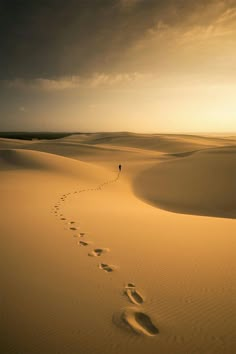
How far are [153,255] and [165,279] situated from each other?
2.51ft

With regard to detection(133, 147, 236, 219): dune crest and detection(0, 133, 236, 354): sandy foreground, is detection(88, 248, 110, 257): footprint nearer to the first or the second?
detection(0, 133, 236, 354): sandy foreground

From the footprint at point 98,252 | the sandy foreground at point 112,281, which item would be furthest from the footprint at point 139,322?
the footprint at point 98,252

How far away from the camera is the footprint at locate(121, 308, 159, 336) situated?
2541 mm

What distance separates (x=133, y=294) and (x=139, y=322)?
49cm

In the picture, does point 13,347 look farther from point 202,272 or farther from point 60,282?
point 202,272

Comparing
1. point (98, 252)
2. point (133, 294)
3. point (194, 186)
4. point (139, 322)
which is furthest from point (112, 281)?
point (194, 186)

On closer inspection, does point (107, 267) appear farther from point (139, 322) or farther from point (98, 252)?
point (139, 322)

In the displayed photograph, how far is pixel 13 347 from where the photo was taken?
228cm

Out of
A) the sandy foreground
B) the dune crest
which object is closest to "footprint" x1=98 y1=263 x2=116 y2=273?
the sandy foreground

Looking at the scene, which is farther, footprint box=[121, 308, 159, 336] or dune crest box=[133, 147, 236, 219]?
dune crest box=[133, 147, 236, 219]

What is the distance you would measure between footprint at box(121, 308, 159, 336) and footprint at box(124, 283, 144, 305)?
169mm

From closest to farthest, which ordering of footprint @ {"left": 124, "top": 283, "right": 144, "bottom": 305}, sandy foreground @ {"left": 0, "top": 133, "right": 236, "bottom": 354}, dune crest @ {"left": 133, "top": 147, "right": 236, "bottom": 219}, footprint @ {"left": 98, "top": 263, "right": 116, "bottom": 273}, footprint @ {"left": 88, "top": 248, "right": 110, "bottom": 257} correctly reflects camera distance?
sandy foreground @ {"left": 0, "top": 133, "right": 236, "bottom": 354} < footprint @ {"left": 124, "top": 283, "right": 144, "bottom": 305} < footprint @ {"left": 98, "top": 263, "right": 116, "bottom": 273} < footprint @ {"left": 88, "top": 248, "right": 110, "bottom": 257} < dune crest @ {"left": 133, "top": 147, "right": 236, "bottom": 219}

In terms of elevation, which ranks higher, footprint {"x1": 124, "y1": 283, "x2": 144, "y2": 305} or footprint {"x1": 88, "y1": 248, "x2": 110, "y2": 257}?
footprint {"x1": 88, "y1": 248, "x2": 110, "y2": 257}

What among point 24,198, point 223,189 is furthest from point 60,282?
point 223,189
